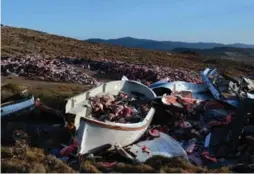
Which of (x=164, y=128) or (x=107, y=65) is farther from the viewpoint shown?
(x=107, y=65)

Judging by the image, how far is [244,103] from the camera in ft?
47.7

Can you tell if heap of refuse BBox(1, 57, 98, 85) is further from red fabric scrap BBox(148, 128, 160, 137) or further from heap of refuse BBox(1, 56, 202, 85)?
red fabric scrap BBox(148, 128, 160, 137)

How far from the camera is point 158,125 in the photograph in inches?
604

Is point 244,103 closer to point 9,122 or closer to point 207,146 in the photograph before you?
point 207,146

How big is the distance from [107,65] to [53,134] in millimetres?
20095

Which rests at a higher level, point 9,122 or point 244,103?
point 244,103

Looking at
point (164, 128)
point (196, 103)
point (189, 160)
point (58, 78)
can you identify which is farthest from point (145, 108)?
point (58, 78)

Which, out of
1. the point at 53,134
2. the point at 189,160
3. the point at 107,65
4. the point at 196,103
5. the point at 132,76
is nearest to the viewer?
the point at 189,160

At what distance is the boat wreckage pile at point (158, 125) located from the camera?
39.4ft

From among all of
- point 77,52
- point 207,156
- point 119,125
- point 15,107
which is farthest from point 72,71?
point 77,52

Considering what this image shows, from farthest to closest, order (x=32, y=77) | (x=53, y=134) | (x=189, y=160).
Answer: (x=32, y=77)
(x=53, y=134)
(x=189, y=160)

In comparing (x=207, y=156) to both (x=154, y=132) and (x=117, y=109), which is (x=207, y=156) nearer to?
(x=154, y=132)

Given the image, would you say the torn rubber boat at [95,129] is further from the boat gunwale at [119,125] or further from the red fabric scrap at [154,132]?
the red fabric scrap at [154,132]

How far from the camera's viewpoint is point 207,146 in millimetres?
13664
